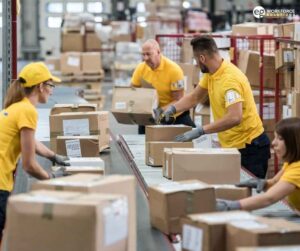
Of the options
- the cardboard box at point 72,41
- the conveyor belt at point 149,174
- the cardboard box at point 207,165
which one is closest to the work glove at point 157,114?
the conveyor belt at point 149,174

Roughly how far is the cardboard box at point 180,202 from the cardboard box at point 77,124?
235 cm

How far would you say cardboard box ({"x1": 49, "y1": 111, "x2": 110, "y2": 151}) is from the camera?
22.6 ft

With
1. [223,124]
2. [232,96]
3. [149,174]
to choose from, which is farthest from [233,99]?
[149,174]

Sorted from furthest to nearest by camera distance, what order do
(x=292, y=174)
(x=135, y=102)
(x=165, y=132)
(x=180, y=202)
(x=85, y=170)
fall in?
(x=135, y=102) → (x=165, y=132) → (x=85, y=170) → (x=292, y=174) → (x=180, y=202)

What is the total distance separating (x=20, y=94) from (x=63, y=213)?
157cm

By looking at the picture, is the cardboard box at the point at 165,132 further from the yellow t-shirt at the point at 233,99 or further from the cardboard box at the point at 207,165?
the cardboard box at the point at 207,165

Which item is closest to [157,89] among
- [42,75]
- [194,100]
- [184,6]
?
[194,100]

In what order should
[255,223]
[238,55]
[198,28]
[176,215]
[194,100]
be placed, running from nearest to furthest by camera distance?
[255,223]
[176,215]
[194,100]
[238,55]
[198,28]

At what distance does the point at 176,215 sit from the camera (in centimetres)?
459

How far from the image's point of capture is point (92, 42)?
800 inches

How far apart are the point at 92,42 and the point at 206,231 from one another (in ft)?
54.8

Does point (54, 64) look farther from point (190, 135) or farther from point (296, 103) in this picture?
point (190, 135)

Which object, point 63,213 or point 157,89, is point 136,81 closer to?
point 157,89

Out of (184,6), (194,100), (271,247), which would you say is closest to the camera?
(271,247)
